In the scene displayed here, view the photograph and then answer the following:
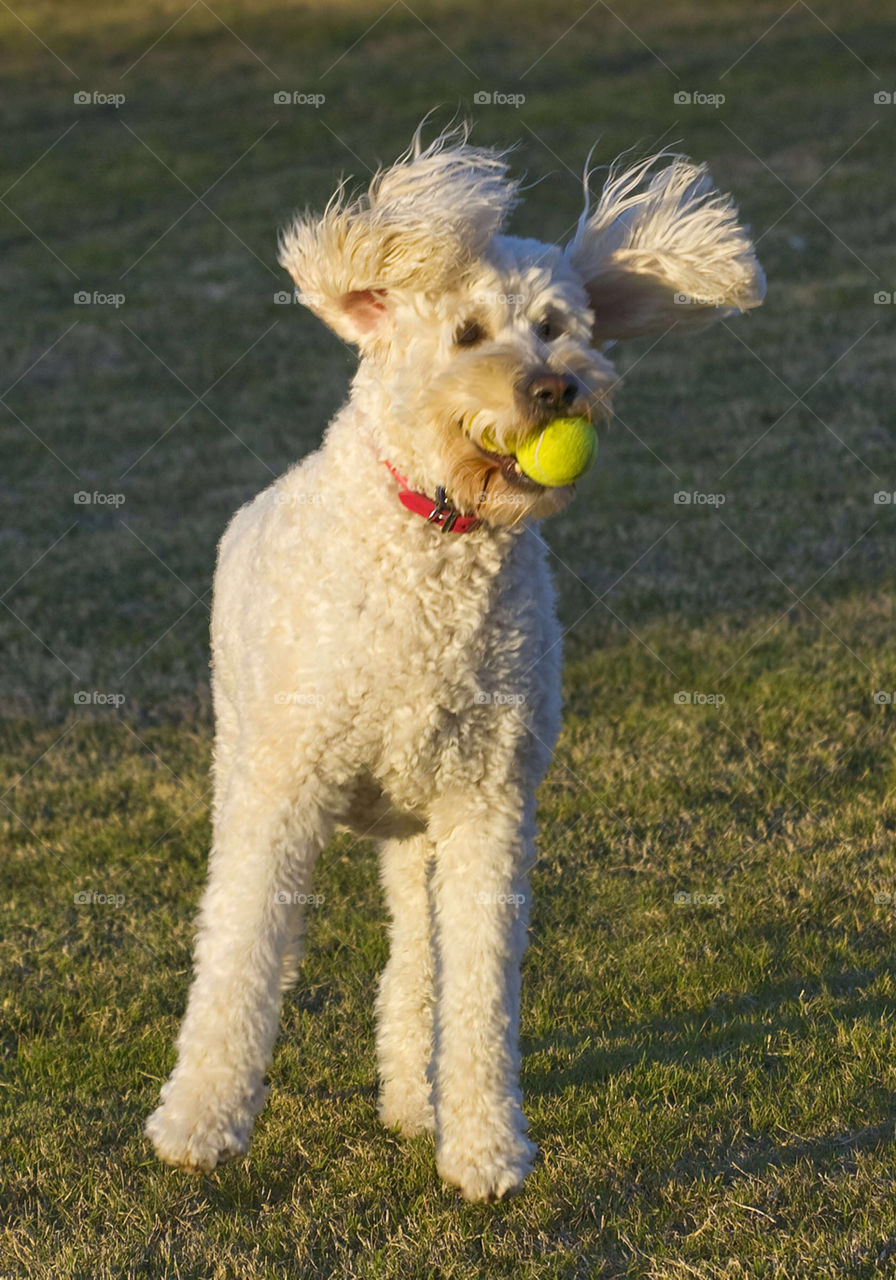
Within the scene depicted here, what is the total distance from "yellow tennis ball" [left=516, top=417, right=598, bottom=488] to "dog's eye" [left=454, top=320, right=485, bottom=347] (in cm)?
34

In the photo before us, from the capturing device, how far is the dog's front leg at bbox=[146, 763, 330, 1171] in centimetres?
386

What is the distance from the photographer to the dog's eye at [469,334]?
13.0 ft

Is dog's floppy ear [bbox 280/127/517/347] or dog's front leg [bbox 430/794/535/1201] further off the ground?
dog's floppy ear [bbox 280/127/517/347]

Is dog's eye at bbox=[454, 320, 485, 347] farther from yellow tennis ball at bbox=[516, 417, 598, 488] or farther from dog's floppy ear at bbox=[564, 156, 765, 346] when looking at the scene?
dog's floppy ear at bbox=[564, 156, 765, 346]

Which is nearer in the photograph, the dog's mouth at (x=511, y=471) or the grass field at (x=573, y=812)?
the dog's mouth at (x=511, y=471)

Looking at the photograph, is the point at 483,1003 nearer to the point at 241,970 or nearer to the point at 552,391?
the point at 241,970

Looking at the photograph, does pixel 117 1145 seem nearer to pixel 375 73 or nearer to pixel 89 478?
pixel 89 478

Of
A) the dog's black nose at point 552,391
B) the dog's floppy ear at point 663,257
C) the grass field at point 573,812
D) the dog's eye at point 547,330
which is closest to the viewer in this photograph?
the dog's black nose at point 552,391

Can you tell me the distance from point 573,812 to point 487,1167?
2.76 m

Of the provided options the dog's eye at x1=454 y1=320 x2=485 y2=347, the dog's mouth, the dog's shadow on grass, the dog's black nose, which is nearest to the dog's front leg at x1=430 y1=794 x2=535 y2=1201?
the dog's shadow on grass

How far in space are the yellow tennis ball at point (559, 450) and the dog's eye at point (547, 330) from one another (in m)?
0.32

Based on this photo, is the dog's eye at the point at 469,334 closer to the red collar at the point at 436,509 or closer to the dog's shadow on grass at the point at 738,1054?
the red collar at the point at 436,509

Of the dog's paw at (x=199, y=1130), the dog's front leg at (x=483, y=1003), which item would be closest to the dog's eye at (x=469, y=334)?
the dog's front leg at (x=483, y=1003)

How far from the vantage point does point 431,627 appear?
404 cm
